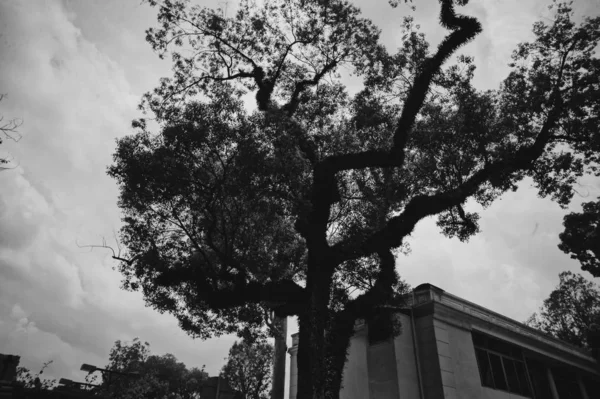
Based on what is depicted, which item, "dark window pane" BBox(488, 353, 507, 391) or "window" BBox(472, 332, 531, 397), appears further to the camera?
"dark window pane" BBox(488, 353, 507, 391)

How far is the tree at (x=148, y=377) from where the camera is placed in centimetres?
3466

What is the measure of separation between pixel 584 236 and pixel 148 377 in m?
44.9

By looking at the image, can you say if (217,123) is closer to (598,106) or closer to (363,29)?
(363,29)

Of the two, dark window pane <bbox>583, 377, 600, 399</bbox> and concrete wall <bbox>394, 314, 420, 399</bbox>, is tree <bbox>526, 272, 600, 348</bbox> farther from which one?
concrete wall <bbox>394, 314, 420, 399</bbox>

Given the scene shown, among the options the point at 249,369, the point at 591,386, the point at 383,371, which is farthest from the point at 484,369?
the point at 249,369

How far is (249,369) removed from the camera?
3794 cm

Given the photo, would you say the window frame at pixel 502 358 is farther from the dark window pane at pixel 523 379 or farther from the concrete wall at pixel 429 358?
the concrete wall at pixel 429 358

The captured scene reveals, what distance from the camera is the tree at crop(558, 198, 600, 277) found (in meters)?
17.8

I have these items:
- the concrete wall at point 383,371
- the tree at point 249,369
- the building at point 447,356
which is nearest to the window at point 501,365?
the building at point 447,356

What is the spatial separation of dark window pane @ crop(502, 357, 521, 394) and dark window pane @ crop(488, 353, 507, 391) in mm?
461

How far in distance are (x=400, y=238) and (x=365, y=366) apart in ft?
31.6

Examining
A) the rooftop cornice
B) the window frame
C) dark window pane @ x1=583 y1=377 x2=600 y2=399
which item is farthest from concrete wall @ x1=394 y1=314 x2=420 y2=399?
dark window pane @ x1=583 y1=377 x2=600 y2=399

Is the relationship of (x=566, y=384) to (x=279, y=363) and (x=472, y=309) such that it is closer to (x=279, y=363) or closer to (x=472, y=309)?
(x=472, y=309)

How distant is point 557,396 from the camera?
2009 centimetres
